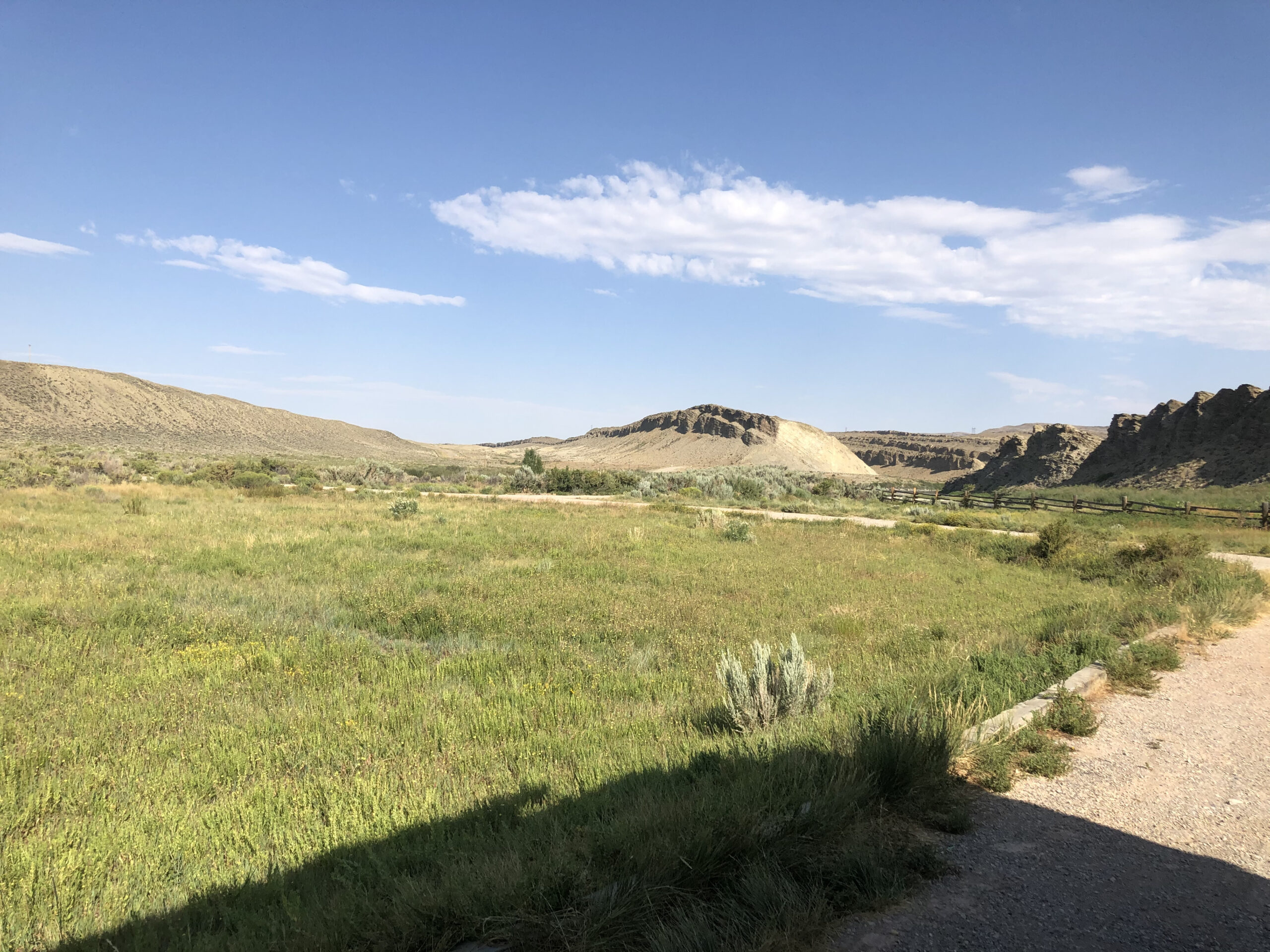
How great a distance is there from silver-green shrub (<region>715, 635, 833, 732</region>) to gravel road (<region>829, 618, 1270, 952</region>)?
1.63m

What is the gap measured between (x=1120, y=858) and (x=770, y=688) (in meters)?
2.61

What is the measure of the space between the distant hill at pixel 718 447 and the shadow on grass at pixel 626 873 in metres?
100

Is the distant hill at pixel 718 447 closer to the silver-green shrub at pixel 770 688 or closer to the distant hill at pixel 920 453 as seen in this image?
the distant hill at pixel 920 453

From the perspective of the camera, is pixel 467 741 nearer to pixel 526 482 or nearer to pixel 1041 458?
pixel 526 482

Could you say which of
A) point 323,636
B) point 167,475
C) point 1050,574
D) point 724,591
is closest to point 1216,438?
point 1050,574

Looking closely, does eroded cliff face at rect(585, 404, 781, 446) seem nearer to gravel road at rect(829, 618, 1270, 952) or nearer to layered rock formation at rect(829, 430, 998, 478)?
layered rock formation at rect(829, 430, 998, 478)

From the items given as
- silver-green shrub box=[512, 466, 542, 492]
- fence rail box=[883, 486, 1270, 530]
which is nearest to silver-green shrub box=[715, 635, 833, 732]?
fence rail box=[883, 486, 1270, 530]

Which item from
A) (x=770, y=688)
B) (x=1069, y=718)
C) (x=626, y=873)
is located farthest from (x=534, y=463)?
(x=626, y=873)

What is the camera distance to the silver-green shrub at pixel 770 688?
5.18 meters

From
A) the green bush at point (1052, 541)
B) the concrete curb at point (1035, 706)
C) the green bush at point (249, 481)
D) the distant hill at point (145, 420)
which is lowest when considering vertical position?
the green bush at point (249, 481)

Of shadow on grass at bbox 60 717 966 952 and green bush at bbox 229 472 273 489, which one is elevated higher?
shadow on grass at bbox 60 717 966 952

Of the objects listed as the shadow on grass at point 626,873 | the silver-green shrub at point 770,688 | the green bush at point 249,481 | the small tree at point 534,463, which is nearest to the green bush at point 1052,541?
the silver-green shrub at point 770,688

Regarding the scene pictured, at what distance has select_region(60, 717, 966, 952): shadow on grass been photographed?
2.65 meters

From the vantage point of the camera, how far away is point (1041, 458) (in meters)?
66.1
